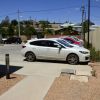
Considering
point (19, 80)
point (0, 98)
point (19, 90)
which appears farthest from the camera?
point (19, 80)

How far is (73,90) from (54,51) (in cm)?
916

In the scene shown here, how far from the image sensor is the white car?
19.3m

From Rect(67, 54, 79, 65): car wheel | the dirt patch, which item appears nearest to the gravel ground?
the dirt patch

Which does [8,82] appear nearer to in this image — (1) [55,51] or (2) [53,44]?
(1) [55,51]

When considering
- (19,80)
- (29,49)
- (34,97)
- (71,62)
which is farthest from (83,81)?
(29,49)

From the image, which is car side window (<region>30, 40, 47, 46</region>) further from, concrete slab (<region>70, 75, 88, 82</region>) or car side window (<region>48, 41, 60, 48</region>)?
concrete slab (<region>70, 75, 88, 82</region>)

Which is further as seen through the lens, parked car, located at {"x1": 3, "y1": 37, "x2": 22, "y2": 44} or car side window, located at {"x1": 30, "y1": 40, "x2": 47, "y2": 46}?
parked car, located at {"x1": 3, "y1": 37, "x2": 22, "y2": 44}

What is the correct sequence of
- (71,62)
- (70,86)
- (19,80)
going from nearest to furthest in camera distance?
(70,86)
(19,80)
(71,62)

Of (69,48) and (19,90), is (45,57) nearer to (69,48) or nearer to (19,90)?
(69,48)

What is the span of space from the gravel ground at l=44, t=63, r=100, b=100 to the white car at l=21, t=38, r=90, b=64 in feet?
19.7

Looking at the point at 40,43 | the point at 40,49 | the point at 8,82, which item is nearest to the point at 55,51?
the point at 40,49

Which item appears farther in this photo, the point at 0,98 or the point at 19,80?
the point at 19,80

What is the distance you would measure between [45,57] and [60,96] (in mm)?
10560

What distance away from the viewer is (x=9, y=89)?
10867 mm
